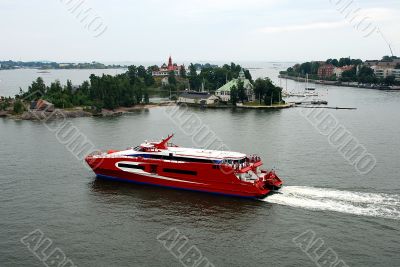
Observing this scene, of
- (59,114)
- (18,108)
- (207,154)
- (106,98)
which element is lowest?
(59,114)

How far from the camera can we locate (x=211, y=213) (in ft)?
95.9

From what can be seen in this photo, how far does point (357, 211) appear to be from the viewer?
27.8 metres

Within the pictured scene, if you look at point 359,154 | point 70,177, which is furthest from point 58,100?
point 359,154

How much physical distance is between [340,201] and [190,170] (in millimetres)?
10654

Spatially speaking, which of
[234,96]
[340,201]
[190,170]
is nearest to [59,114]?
[234,96]

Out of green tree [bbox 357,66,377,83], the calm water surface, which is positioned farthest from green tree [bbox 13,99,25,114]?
green tree [bbox 357,66,377,83]

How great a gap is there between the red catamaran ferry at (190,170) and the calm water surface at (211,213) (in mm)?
769

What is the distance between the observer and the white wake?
27922 mm

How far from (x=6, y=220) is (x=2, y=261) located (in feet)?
17.4

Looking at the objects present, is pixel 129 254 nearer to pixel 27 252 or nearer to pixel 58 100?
pixel 27 252

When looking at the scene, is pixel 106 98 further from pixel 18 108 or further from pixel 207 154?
pixel 207 154

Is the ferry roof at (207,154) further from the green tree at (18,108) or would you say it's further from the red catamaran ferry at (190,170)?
the green tree at (18,108)

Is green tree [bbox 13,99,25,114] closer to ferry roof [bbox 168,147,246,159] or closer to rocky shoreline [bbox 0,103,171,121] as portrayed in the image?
rocky shoreline [bbox 0,103,171,121]

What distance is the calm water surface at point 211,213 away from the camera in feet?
77.0
